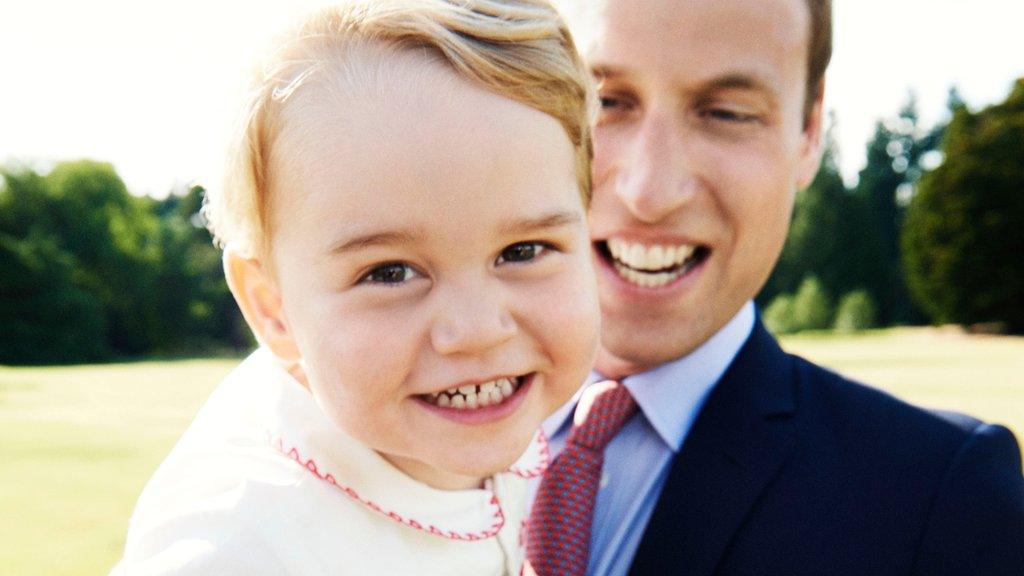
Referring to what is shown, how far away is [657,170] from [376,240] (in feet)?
3.42

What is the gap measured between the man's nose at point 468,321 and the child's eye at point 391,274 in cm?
8

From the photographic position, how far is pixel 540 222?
5.99 feet

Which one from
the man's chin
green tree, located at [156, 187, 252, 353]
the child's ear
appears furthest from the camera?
green tree, located at [156, 187, 252, 353]

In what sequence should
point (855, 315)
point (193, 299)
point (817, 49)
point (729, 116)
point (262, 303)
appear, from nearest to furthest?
point (262, 303) < point (729, 116) < point (817, 49) < point (855, 315) < point (193, 299)

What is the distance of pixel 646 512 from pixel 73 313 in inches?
1835

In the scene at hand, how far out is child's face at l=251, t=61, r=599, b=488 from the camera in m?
1.70

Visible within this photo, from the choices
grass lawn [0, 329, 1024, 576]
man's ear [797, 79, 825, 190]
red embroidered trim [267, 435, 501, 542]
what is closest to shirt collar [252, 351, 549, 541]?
red embroidered trim [267, 435, 501, 542]

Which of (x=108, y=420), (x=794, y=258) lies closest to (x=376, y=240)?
(x=108, y=420)

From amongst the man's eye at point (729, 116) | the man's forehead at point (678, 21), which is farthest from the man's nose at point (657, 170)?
the man's forehead at point (678, 21)

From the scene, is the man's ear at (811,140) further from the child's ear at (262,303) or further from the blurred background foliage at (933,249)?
the blurred background foliage at (933,249)

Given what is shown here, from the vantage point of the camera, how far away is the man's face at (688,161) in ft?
8.13

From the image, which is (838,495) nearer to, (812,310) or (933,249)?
(933,249)

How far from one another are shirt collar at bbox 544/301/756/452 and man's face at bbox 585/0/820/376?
4cm

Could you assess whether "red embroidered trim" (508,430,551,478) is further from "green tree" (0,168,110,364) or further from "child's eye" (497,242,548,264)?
"green tree" (0,168,110,364)
